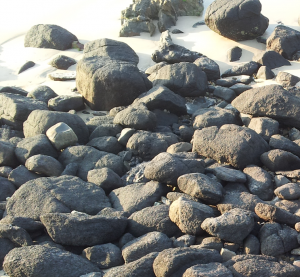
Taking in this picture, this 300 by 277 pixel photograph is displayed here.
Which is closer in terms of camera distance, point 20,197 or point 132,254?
point 132,254

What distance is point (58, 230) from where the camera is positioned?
4059 millimetres

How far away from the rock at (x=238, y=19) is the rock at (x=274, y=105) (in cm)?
388

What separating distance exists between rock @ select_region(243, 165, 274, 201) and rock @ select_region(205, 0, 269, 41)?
19.5 feet

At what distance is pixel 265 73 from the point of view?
27.7 ft

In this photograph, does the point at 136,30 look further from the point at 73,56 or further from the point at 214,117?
the point at 214,117

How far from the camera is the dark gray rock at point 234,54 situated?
964 centimetres

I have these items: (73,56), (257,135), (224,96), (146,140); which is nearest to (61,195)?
(146,140)

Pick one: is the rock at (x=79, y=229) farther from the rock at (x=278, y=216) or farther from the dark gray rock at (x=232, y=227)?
the rock at (x=278, y=216)

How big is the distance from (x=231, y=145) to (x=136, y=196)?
1547mm

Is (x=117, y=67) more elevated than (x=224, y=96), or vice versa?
(x=117, y=67)

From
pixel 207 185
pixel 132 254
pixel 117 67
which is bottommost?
pixel 132 254

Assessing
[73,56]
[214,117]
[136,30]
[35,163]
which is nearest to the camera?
[35,163]

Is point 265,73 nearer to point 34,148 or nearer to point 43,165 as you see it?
point 34,148

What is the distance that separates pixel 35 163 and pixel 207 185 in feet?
7.95
